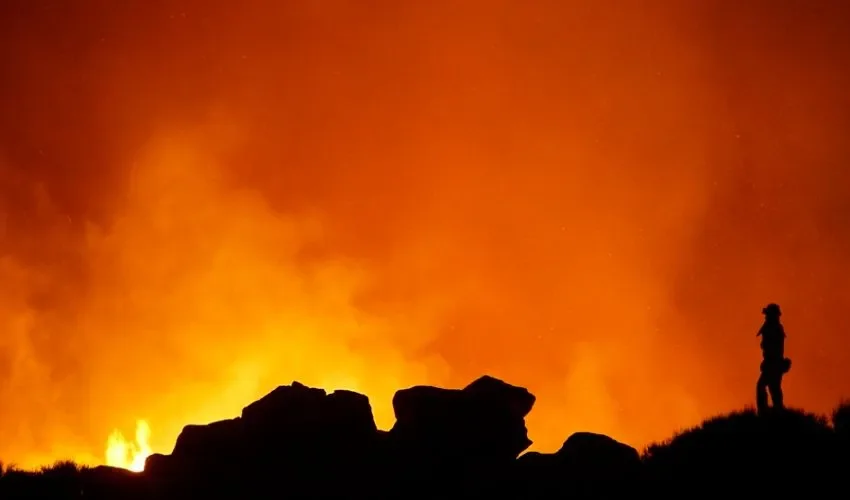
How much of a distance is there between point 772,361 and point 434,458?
32.1 feet

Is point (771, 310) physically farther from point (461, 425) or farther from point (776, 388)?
point (461, 425)

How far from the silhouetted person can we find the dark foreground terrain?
1.00m

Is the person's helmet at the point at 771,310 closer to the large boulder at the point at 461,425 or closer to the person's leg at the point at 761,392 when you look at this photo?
the person's leg at the point at 761,392

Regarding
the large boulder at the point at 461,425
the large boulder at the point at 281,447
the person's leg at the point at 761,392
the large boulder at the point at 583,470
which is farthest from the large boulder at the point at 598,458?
the large boulder at the point at 281,447

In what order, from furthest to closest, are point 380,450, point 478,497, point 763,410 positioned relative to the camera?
point 763,410 < point 380,450 < point 478,497

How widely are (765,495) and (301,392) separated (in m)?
11.2

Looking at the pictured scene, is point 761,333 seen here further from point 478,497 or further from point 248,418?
point 248,418

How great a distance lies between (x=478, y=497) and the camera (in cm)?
1970

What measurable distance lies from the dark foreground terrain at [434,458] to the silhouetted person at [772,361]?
1.00 metres

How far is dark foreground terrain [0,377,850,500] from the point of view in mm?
19609

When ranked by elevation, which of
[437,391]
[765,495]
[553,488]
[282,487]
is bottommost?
[765,495]

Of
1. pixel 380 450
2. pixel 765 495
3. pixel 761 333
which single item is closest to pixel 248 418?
pixel 380 450

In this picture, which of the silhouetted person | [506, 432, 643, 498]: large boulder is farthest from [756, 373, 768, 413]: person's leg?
[506, 432, 643, 498]: large boulder

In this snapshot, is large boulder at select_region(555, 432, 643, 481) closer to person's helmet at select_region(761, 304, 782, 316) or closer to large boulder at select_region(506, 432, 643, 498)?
large boulder at select_region(506, 432, 643, 498)
